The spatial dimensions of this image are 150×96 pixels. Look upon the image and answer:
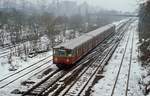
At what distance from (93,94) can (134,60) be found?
1444 centimetres

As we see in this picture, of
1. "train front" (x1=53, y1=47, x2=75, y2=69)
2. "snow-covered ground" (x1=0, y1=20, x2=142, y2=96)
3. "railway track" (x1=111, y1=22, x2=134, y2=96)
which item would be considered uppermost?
"train front" (x1=53, y1=47, x2=75, y2=69)

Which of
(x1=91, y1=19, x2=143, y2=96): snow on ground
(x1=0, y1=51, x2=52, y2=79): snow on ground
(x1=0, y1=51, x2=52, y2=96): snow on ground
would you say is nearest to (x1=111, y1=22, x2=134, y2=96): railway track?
(x1=91, y1=19, x2=143, y2=96): snow on ground

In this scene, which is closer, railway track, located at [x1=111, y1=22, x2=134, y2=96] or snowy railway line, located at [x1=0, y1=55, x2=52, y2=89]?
railway track, located at [x1=111, y1=22, x2=134, y2=96]

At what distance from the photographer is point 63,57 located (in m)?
25.9

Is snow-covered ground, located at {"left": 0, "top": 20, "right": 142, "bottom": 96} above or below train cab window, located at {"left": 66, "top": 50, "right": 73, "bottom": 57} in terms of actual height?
below

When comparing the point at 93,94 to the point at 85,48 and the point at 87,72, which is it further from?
the point at 85,48

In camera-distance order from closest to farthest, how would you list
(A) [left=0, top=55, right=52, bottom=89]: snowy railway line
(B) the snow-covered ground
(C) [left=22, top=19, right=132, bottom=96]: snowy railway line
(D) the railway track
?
(C) [left=22, top=19, right=132, bottom=96]: snowy railway line → (D) the railway track → (B) the snow-covered ground → (A) [left=0, top=55, right=52, bottom=89]: snowy railway line

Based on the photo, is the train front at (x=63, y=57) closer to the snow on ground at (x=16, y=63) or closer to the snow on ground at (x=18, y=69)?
the snow on ground at (x=18, y=69)

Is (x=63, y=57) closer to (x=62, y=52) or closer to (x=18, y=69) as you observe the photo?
(x=62, y=52)

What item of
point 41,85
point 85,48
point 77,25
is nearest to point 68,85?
point 41,85

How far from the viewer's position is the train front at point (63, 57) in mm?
25859

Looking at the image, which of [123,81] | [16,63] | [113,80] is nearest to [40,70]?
[16,63]

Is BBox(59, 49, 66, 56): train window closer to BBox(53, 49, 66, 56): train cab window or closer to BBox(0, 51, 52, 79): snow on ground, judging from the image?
BBox(53, 49, 66, 56): train cab window

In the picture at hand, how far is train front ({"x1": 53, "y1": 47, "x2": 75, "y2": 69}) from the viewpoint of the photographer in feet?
84.8
